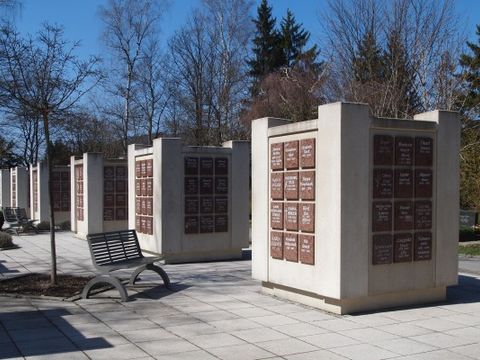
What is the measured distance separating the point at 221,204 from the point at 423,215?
5816 mm

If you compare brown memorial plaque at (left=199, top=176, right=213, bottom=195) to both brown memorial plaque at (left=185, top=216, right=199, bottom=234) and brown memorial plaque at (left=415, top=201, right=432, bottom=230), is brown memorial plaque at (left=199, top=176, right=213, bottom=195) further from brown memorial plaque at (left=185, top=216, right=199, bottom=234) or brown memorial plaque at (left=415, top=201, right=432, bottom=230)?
brown memorial plaque at (left=415, top=201, right=432, bottom=230)

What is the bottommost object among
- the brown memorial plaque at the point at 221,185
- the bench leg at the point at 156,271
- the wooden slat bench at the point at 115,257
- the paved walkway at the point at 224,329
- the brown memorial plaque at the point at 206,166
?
the paved walkway at the point at 224,329

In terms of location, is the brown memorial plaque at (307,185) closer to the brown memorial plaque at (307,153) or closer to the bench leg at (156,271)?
the brown memorial plaque at (307,153)

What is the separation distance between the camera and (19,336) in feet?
22.1

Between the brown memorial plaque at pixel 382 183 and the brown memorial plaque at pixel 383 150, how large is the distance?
12cm

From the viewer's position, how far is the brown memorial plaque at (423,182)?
8523 mm

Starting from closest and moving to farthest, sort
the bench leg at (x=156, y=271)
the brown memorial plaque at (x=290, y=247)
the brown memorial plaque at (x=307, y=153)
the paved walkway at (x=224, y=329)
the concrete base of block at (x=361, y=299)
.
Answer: the paved walkway at (x=224, y=329), the concrete base of block at (x=361, y=299), the brown memorial plaque at (x=307, y=153), the brown memorial plaque at (x=290, y=247), the bench leg at (x=156, y=271)

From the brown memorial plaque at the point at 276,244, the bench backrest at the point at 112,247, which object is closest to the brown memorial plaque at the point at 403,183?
the brown memorial plaque at the point at 276,244

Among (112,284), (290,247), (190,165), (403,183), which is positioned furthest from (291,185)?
(190,165)

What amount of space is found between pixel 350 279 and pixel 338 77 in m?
14.6

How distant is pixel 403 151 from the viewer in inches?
329

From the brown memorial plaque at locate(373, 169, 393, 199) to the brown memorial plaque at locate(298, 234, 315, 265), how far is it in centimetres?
109

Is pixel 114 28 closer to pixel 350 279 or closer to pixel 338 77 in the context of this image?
pixel 338 77

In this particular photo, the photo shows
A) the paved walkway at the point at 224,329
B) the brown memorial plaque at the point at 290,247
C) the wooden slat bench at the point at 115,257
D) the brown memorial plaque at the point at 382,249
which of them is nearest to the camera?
the paved walkway at the point at 224,329
